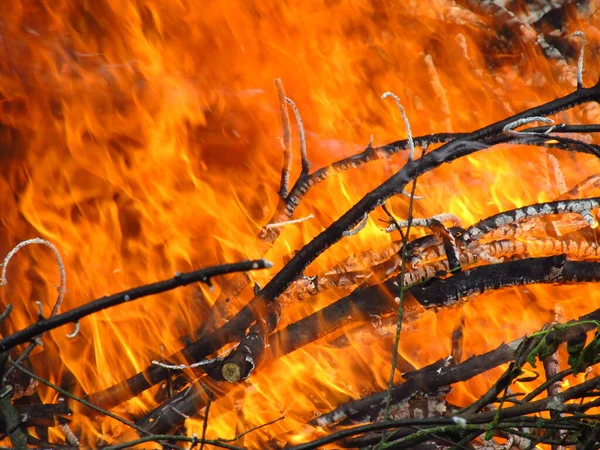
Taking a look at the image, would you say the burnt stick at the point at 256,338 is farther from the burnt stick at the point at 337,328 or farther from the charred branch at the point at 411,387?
the charred branch at the point at 411,387

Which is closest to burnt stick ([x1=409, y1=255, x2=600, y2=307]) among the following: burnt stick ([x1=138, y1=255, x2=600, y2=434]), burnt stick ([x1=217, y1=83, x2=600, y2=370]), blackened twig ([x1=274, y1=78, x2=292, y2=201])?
burnt stick ([x1=138, y1=255, x2=600, y2=434])

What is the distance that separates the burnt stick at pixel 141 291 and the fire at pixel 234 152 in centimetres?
172

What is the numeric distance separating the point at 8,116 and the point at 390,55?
85.4 inches

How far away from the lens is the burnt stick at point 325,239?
2420mm

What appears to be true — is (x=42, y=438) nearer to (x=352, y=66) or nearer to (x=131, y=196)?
(x=131, y=196)

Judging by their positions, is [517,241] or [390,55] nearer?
[517,241]

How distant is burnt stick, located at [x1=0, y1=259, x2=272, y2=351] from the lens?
132 centimetres

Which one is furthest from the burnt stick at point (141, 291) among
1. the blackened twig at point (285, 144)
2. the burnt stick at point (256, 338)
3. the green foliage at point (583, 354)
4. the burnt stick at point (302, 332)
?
the blackened twig at point (285, 144)

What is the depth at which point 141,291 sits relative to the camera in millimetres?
1363

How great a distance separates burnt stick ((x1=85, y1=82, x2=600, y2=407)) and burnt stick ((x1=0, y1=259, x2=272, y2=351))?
105 cm

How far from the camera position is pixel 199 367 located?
105 inches

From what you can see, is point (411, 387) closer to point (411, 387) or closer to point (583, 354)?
point (411, 387)

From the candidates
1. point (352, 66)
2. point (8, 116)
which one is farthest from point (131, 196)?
point (352, 66)

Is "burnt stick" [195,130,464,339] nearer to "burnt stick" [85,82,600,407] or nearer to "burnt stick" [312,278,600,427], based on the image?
"burnt stick" [85,82,600,407]
